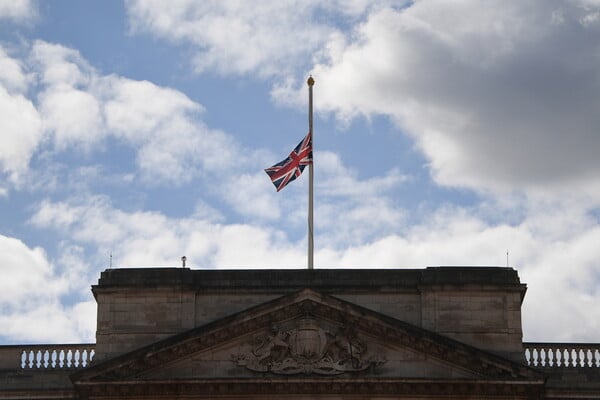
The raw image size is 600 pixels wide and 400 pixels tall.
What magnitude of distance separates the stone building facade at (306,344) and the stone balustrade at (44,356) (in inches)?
1.5

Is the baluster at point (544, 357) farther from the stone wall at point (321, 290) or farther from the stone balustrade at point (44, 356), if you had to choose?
the stone balustrade at point (44, 356)

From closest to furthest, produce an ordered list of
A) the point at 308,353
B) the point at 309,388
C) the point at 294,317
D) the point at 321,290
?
the point at 309,388, the point at 308,353, the point at 294,317, the point at 321,290

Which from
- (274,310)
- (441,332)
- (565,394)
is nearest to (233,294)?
(274,310)

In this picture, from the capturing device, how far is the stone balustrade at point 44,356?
65.8 m

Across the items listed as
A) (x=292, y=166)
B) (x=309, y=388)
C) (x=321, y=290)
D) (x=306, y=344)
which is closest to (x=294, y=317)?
(x=306, y=344)

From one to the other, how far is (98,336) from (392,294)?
448 inches

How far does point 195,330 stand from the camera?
6284 centimetres

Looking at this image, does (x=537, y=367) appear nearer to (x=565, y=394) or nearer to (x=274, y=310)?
(x=565, y=394)

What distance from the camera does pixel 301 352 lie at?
A: 2453 inches

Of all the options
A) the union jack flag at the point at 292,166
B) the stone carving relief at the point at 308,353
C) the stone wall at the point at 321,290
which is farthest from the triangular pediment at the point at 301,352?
the union jack flag at the point at 292,166

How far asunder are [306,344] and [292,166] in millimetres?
9879

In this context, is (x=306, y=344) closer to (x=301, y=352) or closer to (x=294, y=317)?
(x=301, y=352)

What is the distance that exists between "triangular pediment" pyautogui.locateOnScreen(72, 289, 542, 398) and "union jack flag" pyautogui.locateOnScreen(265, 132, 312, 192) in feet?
25.4

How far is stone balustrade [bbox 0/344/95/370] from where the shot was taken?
65.8 metres
